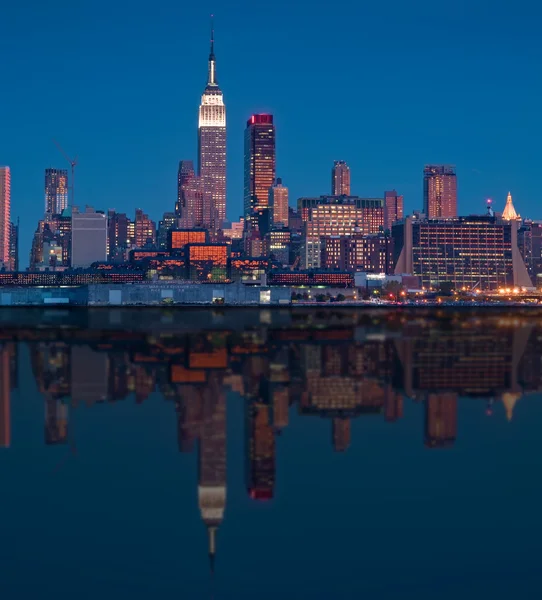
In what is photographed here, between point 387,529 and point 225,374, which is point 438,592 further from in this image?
Answer: point 225,374

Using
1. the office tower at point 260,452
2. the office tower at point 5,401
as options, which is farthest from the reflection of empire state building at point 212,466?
the office tower at point 5,401

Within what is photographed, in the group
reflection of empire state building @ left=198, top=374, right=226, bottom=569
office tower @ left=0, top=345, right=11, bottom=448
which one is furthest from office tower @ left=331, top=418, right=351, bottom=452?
office tower @ left=0, top=345, right=11, bottom=448

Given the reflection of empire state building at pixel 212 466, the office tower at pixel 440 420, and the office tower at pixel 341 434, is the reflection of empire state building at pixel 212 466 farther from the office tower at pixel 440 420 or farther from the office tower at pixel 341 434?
the office tower at pixel 440 420

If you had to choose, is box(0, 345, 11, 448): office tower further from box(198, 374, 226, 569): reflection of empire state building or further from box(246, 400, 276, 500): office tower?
box(246, 400, 276, 500): office tower

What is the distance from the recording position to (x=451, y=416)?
21.0 metres

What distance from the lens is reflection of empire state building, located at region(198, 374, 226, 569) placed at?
12203mm

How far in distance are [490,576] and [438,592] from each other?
87cm

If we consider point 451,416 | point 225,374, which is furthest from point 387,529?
point 225,374

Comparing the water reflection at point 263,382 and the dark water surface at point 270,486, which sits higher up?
the water reflection at point 263,382

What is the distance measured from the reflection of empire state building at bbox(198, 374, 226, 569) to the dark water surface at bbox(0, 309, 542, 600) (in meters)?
0.06

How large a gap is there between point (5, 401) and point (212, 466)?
1072 centimetres

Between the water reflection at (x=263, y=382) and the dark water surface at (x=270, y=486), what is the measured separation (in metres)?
0.12

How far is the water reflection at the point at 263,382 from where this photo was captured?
1761 centimetres

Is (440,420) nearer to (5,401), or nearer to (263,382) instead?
(263,382)
